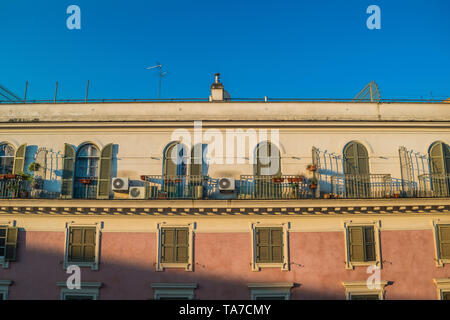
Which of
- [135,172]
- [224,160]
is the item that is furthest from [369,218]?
[135,172]

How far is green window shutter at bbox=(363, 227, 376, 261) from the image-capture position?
15109 mm

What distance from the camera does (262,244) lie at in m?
15.1

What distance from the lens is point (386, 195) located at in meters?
15.9

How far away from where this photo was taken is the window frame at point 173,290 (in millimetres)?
14680

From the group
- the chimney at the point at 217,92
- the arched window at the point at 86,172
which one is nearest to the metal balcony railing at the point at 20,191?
the arched window at the point at 86,172

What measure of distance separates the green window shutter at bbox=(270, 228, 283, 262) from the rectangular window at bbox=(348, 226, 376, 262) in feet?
8.95

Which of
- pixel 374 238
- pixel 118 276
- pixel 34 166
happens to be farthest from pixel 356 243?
pixel 34 166

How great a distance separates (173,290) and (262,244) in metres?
3.80

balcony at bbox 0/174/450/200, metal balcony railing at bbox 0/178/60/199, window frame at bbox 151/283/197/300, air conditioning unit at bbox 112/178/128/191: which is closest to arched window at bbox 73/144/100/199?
balcony at bbox 0/174/450/200

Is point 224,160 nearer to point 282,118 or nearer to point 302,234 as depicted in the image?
point 282,118

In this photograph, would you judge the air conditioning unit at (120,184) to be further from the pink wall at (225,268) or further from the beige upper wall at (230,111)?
the beige upper wall at (230,111)

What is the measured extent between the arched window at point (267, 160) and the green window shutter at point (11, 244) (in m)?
9.90
